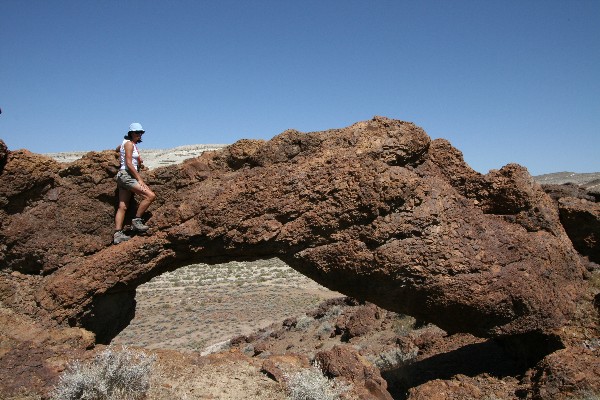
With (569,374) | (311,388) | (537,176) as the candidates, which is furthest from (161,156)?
(569,374)

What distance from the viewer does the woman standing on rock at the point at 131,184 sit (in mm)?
6988

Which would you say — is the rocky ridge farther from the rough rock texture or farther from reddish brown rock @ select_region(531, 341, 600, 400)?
the rough rock texture

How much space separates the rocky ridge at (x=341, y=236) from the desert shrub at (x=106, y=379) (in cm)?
67

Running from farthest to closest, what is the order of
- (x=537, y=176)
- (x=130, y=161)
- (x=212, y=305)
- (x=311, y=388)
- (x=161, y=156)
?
(x=161, y=156), (x=537, y=176), (x=212, y=305), (x=130, y=161), (x=311, y=388)

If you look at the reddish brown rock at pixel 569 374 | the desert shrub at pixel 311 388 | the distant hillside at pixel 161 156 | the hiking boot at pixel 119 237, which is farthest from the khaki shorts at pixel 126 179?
the distant hillside at pixel 161 156

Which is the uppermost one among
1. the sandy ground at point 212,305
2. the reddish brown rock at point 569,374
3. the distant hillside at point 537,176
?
the distant hillside at point 537,176

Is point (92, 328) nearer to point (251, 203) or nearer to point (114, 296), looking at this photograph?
point (114, 296)

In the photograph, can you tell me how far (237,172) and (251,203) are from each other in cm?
68

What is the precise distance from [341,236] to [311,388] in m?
2.15

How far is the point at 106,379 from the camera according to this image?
5.79 m

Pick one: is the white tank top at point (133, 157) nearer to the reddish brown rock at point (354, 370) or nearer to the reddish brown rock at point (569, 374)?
the reddish brown rock at point (354, 370)

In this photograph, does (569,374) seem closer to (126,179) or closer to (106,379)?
(106,379)

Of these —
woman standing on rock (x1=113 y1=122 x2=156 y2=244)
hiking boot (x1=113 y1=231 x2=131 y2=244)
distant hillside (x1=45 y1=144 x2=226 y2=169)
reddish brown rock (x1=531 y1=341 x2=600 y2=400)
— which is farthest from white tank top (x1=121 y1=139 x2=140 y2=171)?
distant hillside (x1=45 y1=144 x2=226 y2=169)

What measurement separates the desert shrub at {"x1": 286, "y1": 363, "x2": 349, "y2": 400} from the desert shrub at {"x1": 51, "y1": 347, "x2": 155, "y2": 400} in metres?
1.98
